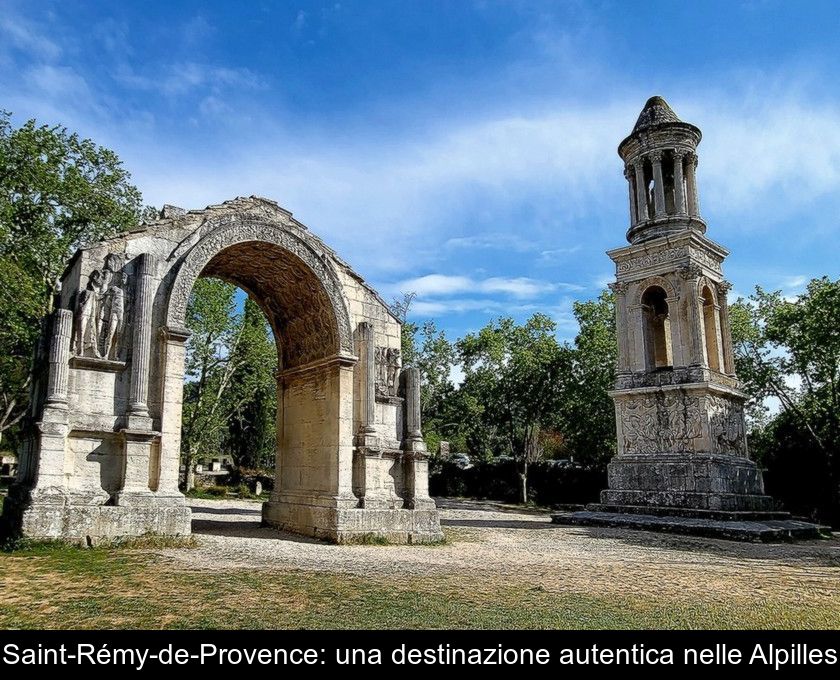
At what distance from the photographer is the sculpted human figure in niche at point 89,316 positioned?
32.7 feet

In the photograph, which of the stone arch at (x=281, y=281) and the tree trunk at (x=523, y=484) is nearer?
the stone arch at (x=281, y=281)

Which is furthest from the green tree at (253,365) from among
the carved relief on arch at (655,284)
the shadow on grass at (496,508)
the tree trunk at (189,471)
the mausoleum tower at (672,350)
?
the carved relief on arch at (655,284)

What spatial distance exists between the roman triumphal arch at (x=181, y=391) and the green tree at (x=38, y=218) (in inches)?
378

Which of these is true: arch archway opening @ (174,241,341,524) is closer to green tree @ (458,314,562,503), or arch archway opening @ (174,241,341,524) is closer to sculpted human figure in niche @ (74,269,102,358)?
sculpted human figure in niche @ (74,269,102,358)

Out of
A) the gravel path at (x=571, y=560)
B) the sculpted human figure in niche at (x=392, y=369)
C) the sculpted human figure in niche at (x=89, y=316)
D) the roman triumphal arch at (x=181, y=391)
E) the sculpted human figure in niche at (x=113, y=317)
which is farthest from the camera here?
the sculpted human figure in niche at (x=392, y=369)

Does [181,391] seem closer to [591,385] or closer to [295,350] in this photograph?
[295,350]

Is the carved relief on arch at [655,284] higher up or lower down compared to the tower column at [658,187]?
lower down

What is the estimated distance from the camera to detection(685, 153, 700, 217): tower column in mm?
19500

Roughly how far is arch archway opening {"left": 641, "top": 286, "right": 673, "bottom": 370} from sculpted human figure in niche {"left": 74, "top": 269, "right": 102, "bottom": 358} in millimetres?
14436

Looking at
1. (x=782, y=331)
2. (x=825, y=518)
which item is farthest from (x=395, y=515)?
(x=782, y=331)

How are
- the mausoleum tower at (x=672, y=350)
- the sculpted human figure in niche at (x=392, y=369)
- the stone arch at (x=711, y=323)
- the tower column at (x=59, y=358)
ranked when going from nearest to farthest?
the tower column at (x=59, y=358)
the sculpted human figure in niche at (x=392, y=369)
the mausoleum tower at (x=672, y=350)
the stone arch at (x=711, y=323)

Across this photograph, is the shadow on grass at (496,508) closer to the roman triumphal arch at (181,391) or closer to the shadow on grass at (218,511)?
the shadow on grass at (218,511)

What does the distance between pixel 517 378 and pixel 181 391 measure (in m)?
24.7
